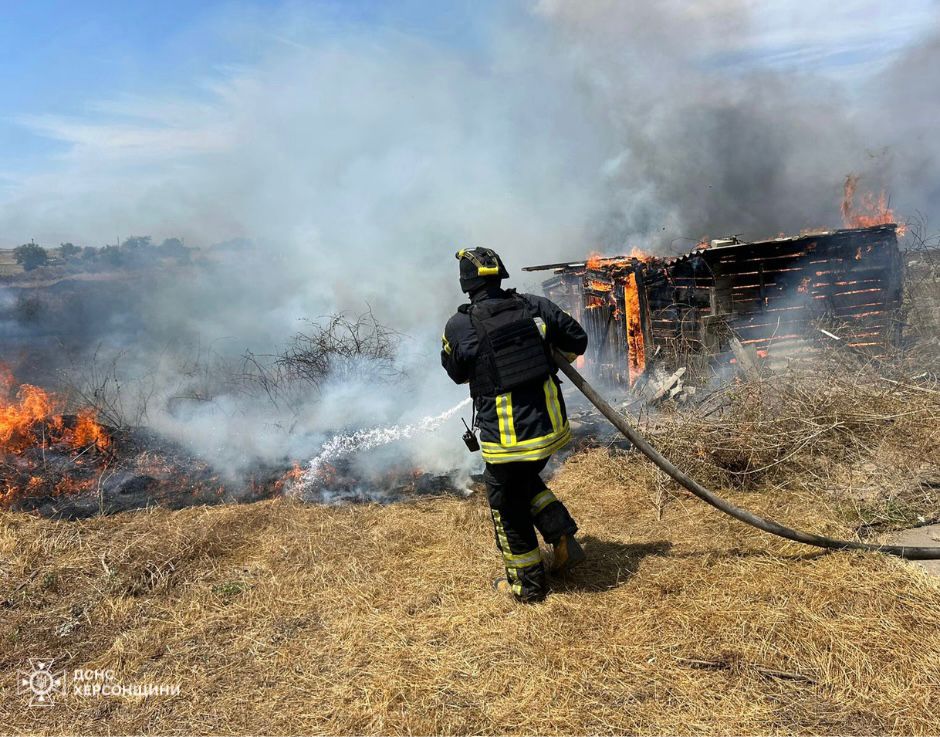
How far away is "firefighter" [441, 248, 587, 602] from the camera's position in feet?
11.1

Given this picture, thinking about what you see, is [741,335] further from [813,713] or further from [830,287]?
[813,713]

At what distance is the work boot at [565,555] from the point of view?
12.2 feet

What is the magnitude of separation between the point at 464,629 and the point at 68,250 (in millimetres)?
31783

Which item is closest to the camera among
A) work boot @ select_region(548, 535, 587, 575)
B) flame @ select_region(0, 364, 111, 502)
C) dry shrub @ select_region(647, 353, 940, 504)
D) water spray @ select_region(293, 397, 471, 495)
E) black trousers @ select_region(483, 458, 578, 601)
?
black trousers @ select_region(483, 458, 578, 601)

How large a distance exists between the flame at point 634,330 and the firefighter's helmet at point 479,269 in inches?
264

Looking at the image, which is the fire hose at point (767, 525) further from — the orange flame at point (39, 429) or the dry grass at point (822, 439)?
the orange flame at point (39, 429)

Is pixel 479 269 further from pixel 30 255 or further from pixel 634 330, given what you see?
pixel 30 255

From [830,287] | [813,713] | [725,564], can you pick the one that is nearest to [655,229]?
[830,287]

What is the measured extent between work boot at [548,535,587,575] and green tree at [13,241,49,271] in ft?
87.8

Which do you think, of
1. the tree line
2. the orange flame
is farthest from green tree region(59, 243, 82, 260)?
the orange flame

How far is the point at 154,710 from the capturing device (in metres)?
2.84

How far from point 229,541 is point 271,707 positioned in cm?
195

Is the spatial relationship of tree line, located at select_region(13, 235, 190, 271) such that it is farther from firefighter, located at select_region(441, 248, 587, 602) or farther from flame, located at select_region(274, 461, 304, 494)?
firefighter, located at select_region(441, 248, 587, 602)

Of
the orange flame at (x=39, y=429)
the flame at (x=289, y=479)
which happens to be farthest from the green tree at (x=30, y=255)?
the flame at (x=289, y=479)
